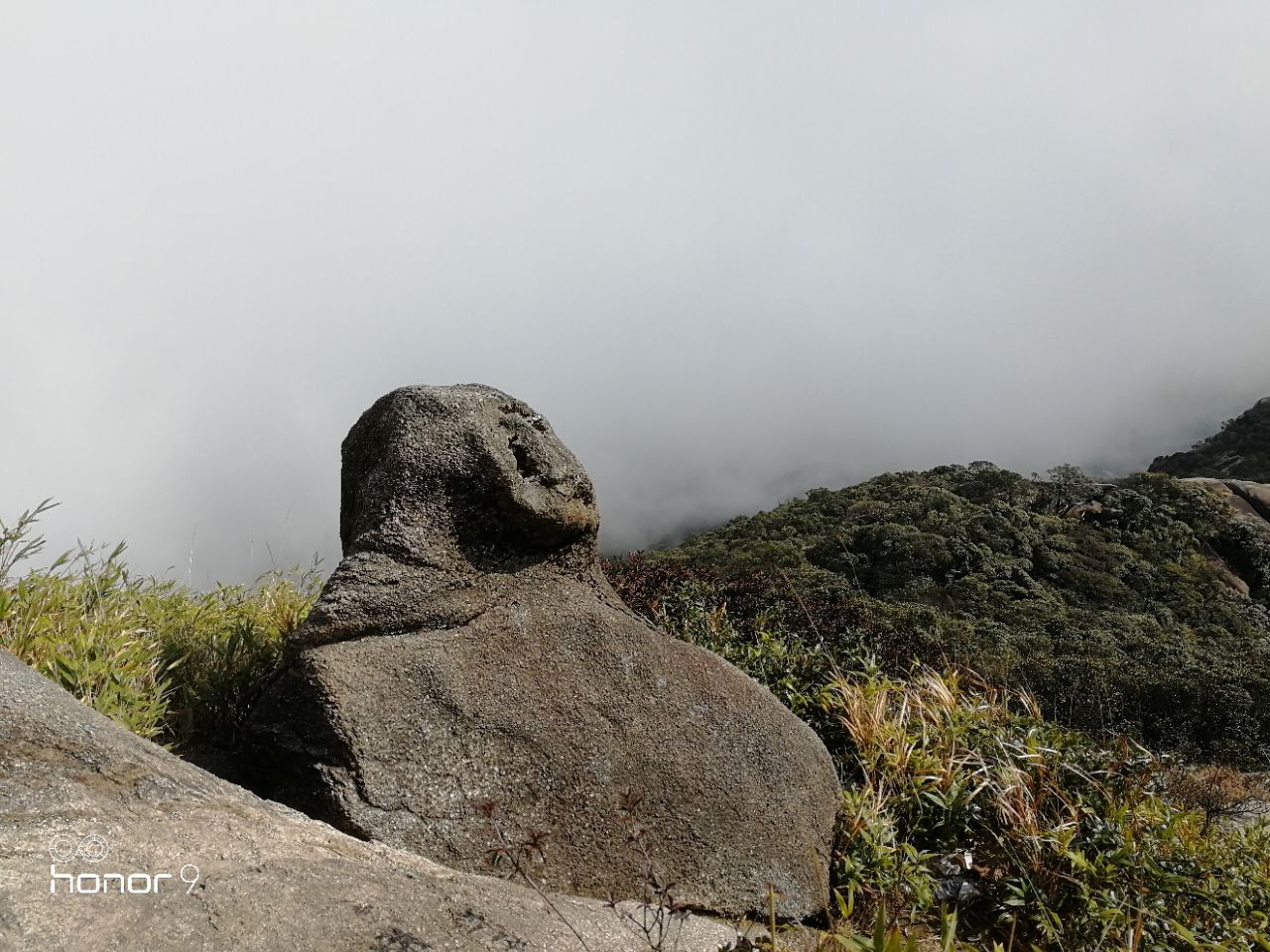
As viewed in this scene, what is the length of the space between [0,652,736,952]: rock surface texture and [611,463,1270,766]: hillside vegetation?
3.69m

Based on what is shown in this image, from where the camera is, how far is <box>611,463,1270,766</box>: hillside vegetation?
8013mm

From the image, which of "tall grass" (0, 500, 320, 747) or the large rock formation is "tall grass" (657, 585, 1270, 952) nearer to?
the large rock formation

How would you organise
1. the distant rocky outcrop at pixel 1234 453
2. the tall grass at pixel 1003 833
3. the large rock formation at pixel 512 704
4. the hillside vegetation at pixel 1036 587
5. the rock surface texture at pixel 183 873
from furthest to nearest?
the distant rocky outcrop at pixel 1234 453, the hillside vegetation at pixel 1036 587, the tall grass at pixel 1003 833, the large rock formation at pixel 512 704, the rock surface texture at pixel 183 873

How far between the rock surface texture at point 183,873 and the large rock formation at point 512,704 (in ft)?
1.63

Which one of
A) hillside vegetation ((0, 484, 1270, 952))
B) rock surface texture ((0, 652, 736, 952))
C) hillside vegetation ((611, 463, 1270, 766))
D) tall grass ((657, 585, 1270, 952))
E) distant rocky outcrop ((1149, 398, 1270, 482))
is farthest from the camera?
distant rocky outcrop ((1149, 398, 1270, 482))

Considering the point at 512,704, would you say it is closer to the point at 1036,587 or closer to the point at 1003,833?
the point at 1003,833

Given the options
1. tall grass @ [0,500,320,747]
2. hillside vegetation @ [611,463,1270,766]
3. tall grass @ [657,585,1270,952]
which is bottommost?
hillside vegetation @ [611,463,1270,766]

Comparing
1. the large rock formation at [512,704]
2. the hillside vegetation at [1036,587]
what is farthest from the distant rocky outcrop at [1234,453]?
the large rock formation at [512,704]

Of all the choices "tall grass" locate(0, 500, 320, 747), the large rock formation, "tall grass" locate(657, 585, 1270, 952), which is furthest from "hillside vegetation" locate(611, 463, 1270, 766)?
"tall grass" locate(0, 500, 320, 747)

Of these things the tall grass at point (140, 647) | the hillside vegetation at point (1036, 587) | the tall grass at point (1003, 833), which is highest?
the tall grass at point (140, 647)

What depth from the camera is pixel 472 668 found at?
131 inches

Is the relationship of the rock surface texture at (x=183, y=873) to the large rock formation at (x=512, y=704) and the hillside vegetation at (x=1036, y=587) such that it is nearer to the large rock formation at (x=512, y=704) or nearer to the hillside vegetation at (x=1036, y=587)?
the large rock formation at (x=512, y=704)

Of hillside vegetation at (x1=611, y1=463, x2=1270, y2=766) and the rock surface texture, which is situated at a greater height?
the rock surface texture

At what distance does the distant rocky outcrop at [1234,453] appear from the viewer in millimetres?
28125
